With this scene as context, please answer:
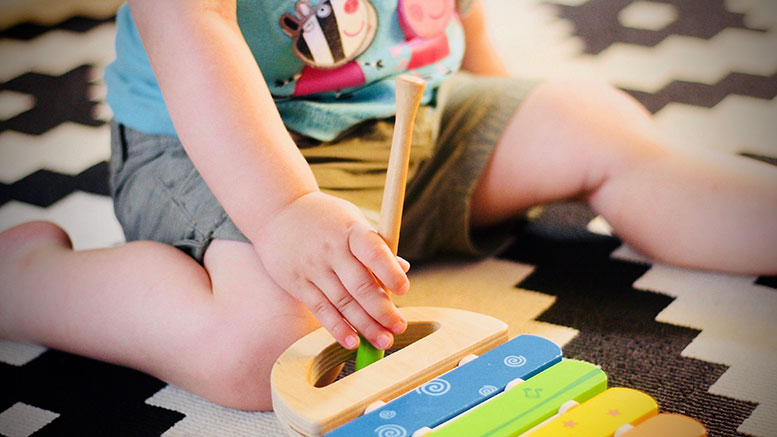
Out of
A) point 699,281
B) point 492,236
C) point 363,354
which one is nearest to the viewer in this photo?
point 363,354

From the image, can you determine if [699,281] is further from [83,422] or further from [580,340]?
[83,422]

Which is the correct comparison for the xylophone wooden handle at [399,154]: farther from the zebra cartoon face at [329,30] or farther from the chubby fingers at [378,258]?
the zebra cartoon face at [329,30]

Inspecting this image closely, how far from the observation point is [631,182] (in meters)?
0.77

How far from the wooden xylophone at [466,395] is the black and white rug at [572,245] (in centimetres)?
11

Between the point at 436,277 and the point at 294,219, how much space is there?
0.24 metres

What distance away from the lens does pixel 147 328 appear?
64 cm

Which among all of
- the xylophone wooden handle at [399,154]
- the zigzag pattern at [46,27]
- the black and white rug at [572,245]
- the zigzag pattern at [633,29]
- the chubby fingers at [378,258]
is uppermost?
the xylophone wooden handle at [399,154]

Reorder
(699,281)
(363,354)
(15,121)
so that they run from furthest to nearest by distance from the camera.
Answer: (15,121)
(699,281)
(363,354)

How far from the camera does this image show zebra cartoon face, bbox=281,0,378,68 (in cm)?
74

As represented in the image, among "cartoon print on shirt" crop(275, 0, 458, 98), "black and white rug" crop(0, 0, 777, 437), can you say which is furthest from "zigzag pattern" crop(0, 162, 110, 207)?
"cartoon print on shirt" crop(275, 0, 458, 98)

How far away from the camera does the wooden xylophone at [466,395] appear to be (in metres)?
0.45

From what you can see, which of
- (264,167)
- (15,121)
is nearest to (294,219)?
(264,167)

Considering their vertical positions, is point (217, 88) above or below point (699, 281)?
above

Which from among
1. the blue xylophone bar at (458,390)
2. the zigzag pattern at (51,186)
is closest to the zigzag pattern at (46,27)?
the zigzag pattern at (51,186)
